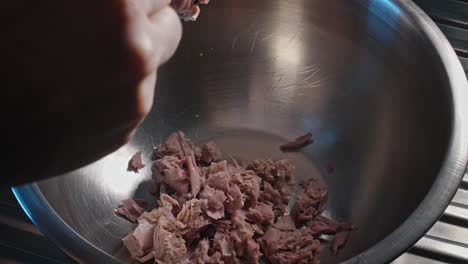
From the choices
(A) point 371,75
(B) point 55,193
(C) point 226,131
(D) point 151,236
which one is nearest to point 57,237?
(B) point 55,193

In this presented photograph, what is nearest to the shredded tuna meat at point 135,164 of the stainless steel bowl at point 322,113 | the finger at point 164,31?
the stainless steel bowl at point 322,113

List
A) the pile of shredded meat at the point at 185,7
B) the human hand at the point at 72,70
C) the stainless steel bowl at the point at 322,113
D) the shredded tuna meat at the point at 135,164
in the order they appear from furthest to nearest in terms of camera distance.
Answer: the shredded tuna meat at the point at 135,164 → the stainless steel bowl at the point at 322,113 → the pile of shredded meat at the point at 185,7 → the human hand at the point at 72,70

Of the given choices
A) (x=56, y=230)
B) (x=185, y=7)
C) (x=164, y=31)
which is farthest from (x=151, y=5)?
(x=56, y=230)

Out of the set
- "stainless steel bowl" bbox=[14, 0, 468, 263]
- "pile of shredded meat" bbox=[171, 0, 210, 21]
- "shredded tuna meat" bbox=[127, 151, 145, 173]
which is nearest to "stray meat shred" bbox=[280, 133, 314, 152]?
"stainless steel bowl" bbox=[14, 0, 468, 263]

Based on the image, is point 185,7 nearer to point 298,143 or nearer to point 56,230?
point 56,230

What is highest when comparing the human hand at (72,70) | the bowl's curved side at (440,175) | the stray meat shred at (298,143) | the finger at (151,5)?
the finger at (151,5)

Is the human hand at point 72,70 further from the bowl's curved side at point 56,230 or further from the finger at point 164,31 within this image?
the bowl's curved side at point 56,230

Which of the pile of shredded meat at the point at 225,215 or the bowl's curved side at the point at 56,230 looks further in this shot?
the pile of shredded meat at the point at 225,215
